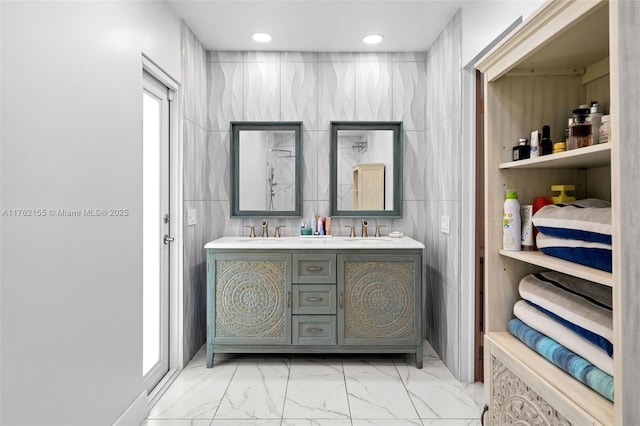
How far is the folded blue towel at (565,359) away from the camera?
3.32 ft

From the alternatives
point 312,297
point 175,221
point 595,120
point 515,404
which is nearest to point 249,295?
point 312,297

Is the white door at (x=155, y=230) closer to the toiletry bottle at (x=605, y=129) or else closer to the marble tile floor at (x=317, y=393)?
the marble tile floor at (x=317, y=393)

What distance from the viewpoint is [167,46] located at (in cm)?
262

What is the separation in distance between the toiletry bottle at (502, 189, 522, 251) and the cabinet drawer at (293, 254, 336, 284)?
1.58 meters

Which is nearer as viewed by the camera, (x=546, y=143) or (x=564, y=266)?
(x=564, y=266)

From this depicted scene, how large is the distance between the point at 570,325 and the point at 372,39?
2.68m

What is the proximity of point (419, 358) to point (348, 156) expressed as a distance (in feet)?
5.67

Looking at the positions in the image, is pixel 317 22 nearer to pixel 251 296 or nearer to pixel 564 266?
pixel 251 296

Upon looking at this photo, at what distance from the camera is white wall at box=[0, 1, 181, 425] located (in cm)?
134

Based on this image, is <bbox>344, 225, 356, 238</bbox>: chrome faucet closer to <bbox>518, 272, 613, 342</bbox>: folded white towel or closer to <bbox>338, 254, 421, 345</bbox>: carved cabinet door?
<bbox>338, 254, 421, 345</bbox>: carved cabinet door

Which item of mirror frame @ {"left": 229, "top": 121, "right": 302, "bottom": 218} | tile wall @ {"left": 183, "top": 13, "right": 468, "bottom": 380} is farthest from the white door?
mirror frame @ {"left": 229, "top": 121, "right": 302, "bottom": 218}

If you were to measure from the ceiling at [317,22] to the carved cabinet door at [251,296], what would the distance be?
5.61ft

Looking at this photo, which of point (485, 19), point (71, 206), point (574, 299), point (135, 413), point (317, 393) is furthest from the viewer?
point (317, 393)

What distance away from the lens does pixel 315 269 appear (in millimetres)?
2900
